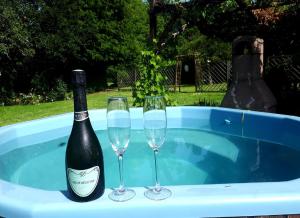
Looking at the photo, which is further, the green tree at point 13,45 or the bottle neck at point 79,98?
the green tree at point 13,45

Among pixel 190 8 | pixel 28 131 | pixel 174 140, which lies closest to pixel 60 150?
pixel 28 131

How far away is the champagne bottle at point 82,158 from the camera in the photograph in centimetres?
107

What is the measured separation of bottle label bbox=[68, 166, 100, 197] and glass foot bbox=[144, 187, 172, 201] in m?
0.19

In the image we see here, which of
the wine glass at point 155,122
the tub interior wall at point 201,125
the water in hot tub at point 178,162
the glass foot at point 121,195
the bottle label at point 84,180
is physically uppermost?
the wine glass at point 155,122

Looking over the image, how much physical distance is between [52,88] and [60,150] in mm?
10233

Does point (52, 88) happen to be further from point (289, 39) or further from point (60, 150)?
point (60, 150)

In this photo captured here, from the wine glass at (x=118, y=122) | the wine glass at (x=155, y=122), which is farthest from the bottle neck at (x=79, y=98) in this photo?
the wine glass at (x=155, y=122)

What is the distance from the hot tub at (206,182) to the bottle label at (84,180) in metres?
0.05

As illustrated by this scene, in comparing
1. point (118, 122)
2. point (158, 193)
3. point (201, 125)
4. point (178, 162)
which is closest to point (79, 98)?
point (118, 122)

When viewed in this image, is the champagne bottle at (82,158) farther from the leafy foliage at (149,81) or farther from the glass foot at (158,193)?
the leafy foliage at (149,81)

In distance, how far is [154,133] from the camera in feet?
3.99

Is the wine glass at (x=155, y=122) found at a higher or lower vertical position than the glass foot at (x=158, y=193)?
higher

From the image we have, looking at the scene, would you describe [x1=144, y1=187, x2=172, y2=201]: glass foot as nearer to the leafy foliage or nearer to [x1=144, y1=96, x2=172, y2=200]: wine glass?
[x1=144, y1=96, x2=172, y2=200]: wine glass

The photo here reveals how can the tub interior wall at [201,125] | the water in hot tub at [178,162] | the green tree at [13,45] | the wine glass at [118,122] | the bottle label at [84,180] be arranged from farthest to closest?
1. the green tree at [13,45]
2. the tub interior wall at [201,125]
3. the water in hot tub at [178,162]
4. the wine glass at [118,122]
5. the bottle label at [84,180]
